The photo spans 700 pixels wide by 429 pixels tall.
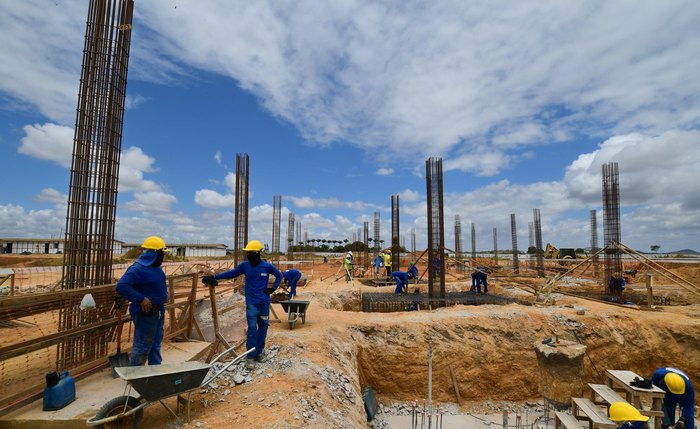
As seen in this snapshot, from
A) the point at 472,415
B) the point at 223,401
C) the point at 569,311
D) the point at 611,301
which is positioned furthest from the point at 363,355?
the point at 611,301

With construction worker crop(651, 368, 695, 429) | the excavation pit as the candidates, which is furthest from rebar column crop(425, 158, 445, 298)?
construction worker crop(651, 368, 695, 429)

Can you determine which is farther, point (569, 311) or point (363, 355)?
point (569, 311)

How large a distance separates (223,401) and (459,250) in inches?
1022

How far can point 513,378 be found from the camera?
9.43 m

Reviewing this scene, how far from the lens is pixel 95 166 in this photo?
5.07m

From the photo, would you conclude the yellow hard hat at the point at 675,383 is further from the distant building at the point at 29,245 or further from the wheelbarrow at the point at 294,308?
the distant building at the point at 29,245

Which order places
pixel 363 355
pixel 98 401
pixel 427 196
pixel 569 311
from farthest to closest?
1. pixel 427 196
2. pixel 569 311
3. pixel 363 355
4. pixel 98 401

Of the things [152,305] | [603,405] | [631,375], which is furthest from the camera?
[603,405]

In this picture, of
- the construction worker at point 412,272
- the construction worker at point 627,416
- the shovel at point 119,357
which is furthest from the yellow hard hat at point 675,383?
the construction worker at point 412,272

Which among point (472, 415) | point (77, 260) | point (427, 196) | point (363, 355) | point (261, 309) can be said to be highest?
point (427, 196)

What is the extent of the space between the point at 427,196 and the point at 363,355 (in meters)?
5.55

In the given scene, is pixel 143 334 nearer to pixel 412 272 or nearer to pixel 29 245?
pixel 412 272

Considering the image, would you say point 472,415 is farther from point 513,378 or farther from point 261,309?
point 261,309

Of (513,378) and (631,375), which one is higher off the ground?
(631,375)
